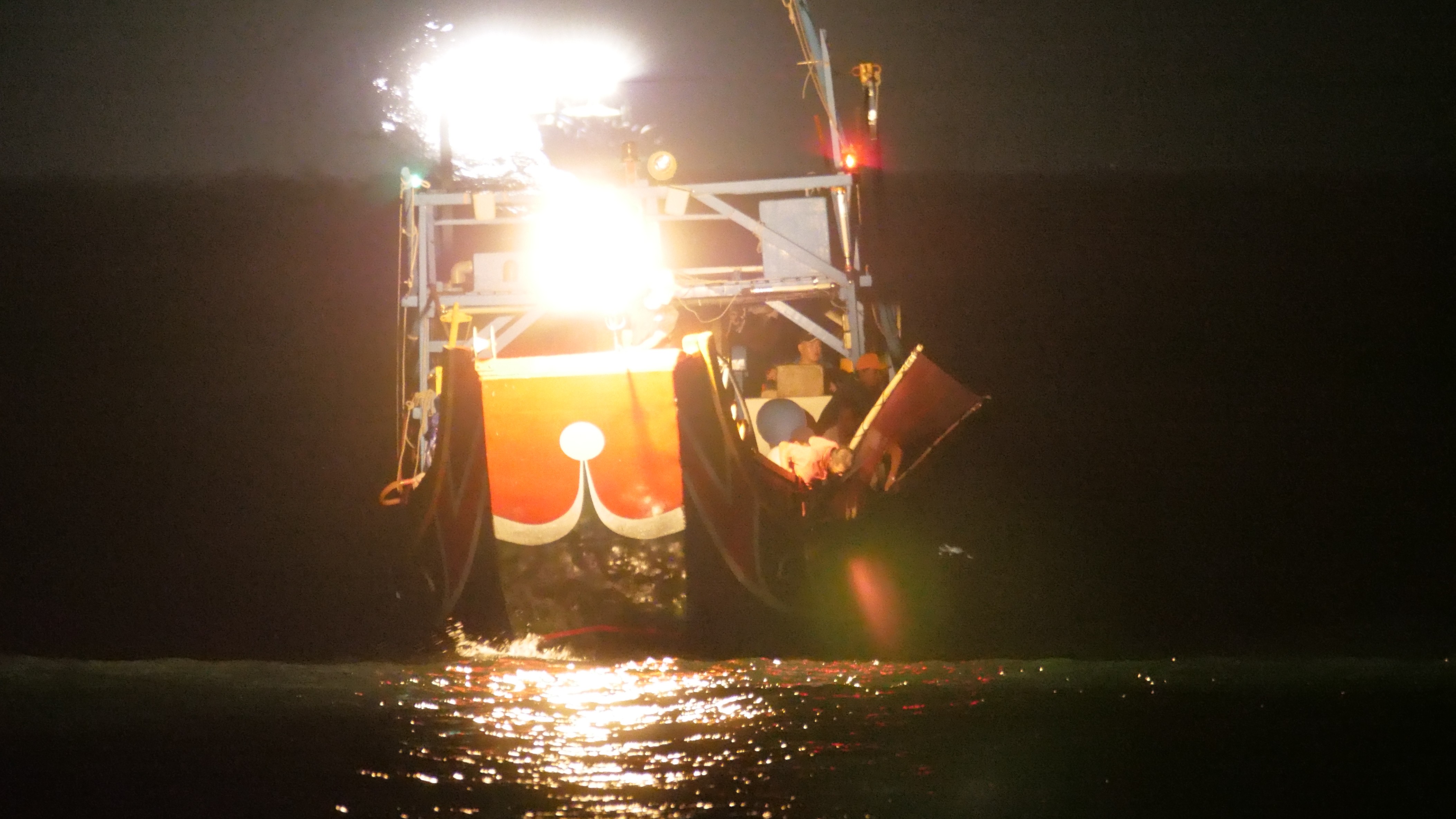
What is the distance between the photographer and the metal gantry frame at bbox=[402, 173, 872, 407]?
30.6 ft

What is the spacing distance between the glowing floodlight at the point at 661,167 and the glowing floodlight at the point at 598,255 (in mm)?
332

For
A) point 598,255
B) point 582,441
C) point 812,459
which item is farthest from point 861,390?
point 582,441

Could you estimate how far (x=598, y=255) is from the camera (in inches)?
373

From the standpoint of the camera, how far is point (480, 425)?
21.9ft

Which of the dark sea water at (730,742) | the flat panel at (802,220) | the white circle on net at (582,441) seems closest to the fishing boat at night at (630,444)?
the white circle on net at (582,441)

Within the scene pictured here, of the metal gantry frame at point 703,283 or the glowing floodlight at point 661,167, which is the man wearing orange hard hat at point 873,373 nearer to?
the metal gantry frame at point 703,283

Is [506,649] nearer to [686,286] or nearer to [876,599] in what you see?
[876,599]

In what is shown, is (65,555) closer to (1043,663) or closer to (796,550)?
(796,550)

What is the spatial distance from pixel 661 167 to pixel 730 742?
21.3 ft

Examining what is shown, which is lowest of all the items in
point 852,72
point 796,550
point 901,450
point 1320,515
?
point 1320,515

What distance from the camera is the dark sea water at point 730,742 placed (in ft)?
12.3

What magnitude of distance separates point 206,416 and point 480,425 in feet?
38.6

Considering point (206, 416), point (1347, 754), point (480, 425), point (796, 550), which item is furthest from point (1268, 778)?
point (206, 416)

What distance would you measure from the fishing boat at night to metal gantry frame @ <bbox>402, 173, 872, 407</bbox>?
2 centimetres
